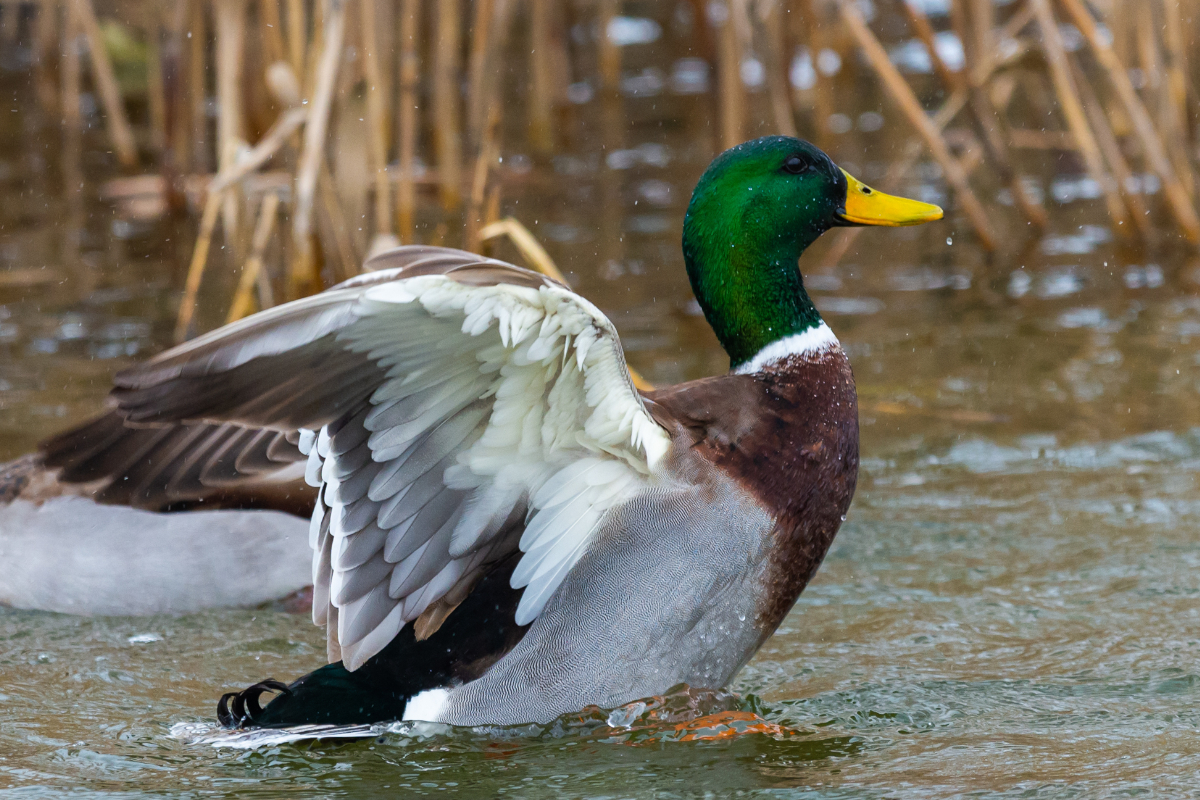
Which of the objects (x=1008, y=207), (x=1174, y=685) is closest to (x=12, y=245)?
(x=1008, y=207)

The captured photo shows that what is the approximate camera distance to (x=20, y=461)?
196 inches

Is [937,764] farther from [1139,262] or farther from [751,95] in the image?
[751,95]

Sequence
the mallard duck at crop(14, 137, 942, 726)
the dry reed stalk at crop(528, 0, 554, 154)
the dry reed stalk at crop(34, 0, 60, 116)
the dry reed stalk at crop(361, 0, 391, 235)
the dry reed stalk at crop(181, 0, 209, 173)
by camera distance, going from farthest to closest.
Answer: the dry reed stalk at crop(34, 0, 60, 116) → the dry reed stalk at crop(528, 0, 554, 154) → the dry reed stalk at crop(181, 0, 209, 173) → the dry reed stalk at crop(361, 0, 391, 235) → the mallard duck at crop(14, 137, 942, 726)

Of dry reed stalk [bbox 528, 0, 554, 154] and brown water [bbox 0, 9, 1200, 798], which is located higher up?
dry reed stalk [bbox 528, 0, 554, 154]

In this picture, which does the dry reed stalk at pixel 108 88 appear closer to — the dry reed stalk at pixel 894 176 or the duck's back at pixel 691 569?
the dry reed stalk at pixel 894 176

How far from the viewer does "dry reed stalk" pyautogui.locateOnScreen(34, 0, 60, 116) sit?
981cm

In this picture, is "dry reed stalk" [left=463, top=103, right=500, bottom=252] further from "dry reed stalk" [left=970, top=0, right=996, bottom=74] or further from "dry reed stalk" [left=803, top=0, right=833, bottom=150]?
"dry reed stalk" [left=803, top=0, right=833, bottom=150]

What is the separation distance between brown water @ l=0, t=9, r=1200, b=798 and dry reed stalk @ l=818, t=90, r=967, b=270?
0.31 feet

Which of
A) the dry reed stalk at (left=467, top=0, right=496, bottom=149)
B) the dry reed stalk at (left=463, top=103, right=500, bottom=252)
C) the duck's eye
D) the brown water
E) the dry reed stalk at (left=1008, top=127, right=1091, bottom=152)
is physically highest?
the dry reed stalk at (left=467, top=0, right=496, bottom=149)

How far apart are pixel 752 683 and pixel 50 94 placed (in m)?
7.67

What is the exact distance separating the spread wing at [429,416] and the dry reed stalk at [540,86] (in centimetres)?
578

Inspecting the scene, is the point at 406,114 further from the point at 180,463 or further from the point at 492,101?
the point at 180,463

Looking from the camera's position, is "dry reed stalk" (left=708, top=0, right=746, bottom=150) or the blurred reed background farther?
"dry reed stalk" (left=708, top=0, right=746, bottom=150)

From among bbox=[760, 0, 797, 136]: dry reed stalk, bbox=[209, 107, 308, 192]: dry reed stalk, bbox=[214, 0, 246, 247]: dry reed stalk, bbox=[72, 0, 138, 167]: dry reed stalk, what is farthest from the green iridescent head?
bbox=[72, 0, 138, 167]: dry reed stalk
